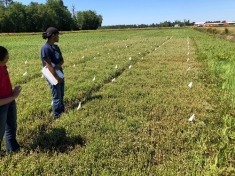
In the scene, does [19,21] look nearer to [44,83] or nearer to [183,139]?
[44,83]

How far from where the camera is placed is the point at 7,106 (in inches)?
127

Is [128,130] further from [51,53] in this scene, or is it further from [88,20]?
[88,20]

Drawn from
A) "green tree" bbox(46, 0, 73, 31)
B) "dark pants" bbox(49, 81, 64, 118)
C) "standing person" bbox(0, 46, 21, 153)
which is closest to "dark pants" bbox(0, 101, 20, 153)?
"standing person" bbox(0, 46, 21, 153)

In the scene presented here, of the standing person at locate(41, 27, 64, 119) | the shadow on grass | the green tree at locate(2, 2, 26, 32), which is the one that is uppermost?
the green tree at locate(2, 2, 26, 32)

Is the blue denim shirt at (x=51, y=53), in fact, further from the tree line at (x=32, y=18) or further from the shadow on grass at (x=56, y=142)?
the tree line at (x=32, y=18)

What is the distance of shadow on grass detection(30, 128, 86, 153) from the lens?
11.9ft

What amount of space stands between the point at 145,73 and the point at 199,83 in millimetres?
2101

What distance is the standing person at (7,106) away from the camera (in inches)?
121

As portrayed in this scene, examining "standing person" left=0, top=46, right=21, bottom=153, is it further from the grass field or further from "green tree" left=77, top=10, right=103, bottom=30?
"green tree" left=77, top=10, right=103, bottom=30

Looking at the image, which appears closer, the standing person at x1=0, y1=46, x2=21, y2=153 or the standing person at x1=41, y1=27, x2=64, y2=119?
the standing person at x1=0, y1=46, x2=21, y2=153

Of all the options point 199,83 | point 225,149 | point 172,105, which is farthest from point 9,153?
point 199,83

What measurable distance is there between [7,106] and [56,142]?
99 centimetres

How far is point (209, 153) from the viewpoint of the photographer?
3.51 metres

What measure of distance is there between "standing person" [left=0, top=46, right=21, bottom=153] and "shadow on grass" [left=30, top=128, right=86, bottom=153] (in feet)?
1.10
